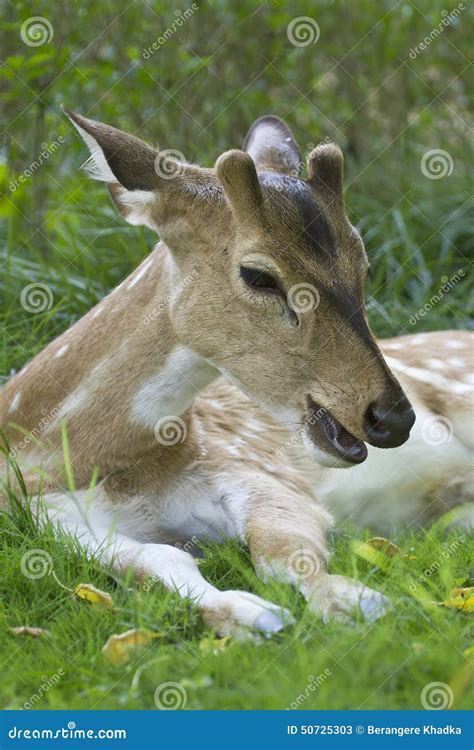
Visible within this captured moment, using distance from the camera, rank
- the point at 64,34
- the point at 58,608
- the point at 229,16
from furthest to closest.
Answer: the point at 229,16 < the point at 64,34 < the point at 58,608

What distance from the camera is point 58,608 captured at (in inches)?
161

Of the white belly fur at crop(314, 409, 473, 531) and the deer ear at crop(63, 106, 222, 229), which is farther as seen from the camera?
the white belly fur at crop(314, 409, 473, 531)

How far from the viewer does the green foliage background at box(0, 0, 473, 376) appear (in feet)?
24.5

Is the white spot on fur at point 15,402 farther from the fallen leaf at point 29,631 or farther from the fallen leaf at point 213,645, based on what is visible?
the fallen leaf at point 213,645

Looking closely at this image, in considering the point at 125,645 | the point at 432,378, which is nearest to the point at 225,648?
the point at 125,645

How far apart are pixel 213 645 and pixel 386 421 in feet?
3.48

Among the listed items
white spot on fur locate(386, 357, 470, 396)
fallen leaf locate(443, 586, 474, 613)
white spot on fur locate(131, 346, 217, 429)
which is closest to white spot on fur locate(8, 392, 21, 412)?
white spot on fur locate(131, 346, 217, 429)

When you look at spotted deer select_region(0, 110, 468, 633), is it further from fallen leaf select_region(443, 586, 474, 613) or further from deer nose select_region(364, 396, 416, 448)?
fallen leaf select_region(443, 586, 474, 613)

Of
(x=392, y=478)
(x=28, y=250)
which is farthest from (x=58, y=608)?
(x=28, y=250)

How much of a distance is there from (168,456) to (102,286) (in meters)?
2.65

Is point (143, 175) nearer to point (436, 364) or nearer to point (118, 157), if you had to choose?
point (118, 157)

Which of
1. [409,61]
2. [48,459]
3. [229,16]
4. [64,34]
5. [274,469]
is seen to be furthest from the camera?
[409,61]

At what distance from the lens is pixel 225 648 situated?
3.58 metres

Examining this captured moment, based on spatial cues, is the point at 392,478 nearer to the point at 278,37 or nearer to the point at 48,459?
the point at 48,459
